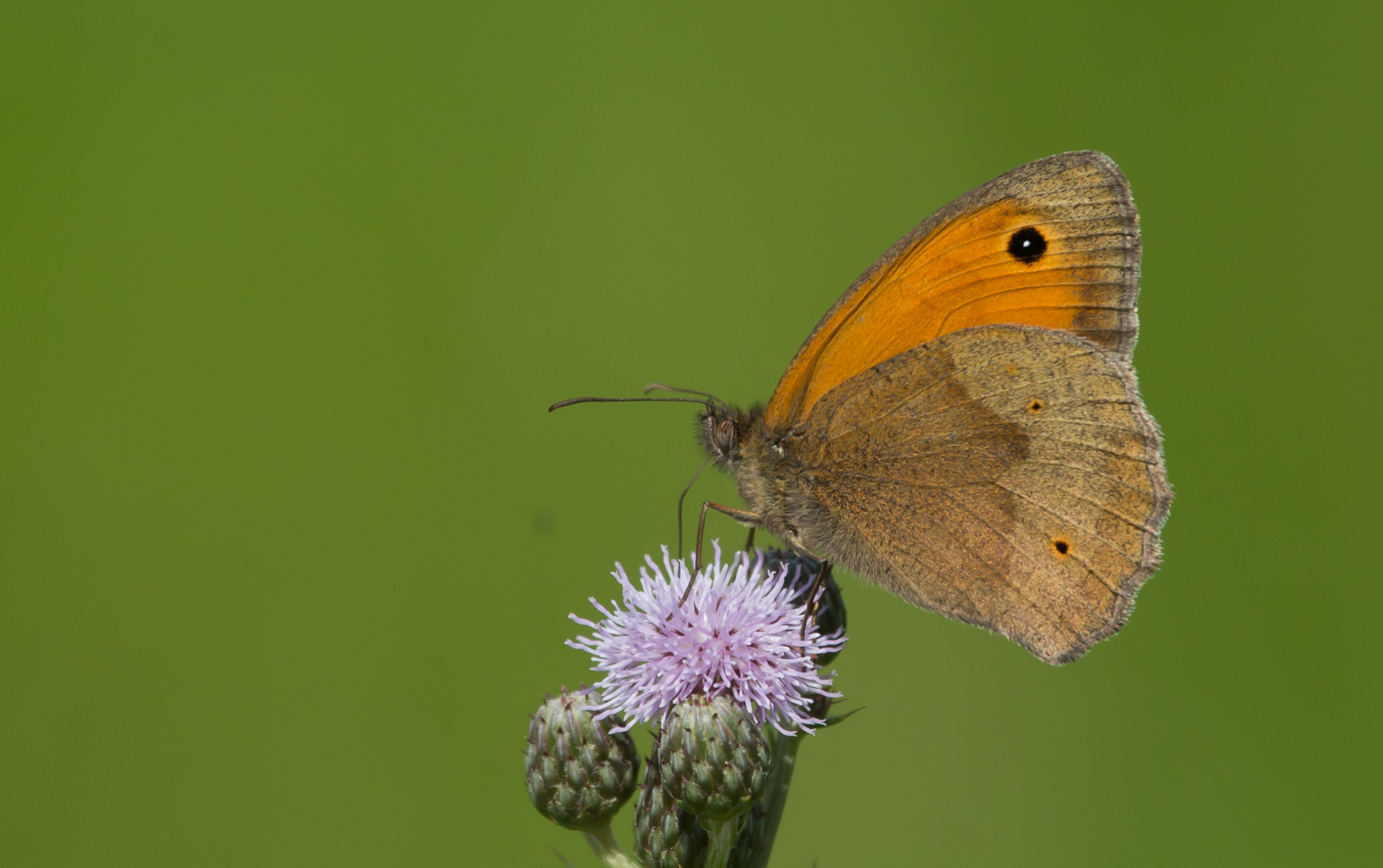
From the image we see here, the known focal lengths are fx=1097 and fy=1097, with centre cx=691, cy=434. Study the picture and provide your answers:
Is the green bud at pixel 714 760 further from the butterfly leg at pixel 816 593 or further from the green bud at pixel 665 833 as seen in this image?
the butterfly leg at pixel 816 593

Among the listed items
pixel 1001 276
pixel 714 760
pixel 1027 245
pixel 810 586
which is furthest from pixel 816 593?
pixel 1027 245

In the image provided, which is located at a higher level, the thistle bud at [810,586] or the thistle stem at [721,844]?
the thistle bud at [810,586]

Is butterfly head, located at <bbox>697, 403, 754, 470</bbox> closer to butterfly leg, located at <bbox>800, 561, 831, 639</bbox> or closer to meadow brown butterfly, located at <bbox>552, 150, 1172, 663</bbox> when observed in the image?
meadow brown butterfly, located at <bbox>552, 150, 1172, 663</bbox>

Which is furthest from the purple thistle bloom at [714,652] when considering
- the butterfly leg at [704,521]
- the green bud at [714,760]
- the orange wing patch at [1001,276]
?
the orange wing patch at [1001,276]

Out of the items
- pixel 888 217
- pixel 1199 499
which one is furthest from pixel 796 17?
pixel 1199 499

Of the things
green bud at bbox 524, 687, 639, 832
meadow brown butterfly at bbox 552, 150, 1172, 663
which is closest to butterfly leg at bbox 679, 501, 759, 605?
meadow brown butterfly at bbox 552, 150, 1172, 663

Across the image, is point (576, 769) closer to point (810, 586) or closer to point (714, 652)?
point (714, 652)

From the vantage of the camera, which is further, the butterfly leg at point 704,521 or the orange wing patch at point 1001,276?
the orange wing patch at point 1001,276

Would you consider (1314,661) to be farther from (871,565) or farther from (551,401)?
(551,401)
